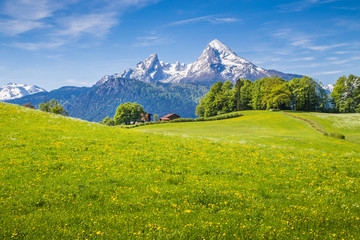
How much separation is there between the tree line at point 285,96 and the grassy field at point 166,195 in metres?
97.1

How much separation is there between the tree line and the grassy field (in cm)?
9707

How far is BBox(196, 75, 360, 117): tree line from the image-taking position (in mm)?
103250

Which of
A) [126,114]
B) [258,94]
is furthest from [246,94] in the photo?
[126,114]

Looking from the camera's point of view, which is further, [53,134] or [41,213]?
[53,134]

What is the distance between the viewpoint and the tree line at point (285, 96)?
103 metres

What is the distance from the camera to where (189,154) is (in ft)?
69.0

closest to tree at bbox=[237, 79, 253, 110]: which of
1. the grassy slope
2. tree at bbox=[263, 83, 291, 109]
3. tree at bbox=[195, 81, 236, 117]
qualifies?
tree at bbox=[195, 81, 236, 117]

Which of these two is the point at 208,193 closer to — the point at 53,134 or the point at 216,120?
the point at 53,134

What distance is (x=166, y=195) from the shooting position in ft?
38.5

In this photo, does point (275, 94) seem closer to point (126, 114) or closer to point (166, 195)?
point (126, 114)

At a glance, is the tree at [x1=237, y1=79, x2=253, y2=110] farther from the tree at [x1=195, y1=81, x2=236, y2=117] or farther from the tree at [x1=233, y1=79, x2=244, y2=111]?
the tree at [x1=195, y1=81, x2=236, y2=117]

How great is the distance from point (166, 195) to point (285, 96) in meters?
109

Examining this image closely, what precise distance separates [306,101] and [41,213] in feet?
424

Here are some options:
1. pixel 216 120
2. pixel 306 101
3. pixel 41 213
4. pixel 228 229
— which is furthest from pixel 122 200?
pixel 306 101
